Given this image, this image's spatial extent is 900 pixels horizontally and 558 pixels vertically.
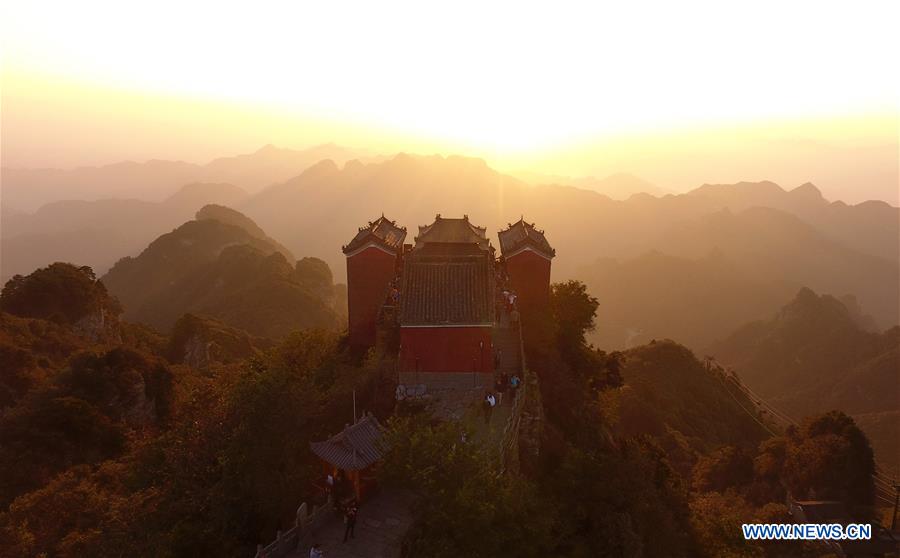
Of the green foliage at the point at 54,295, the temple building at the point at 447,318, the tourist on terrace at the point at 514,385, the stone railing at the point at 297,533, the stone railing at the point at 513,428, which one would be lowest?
the green foliage at the point at 54,295

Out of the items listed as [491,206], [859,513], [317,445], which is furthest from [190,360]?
[491,206]

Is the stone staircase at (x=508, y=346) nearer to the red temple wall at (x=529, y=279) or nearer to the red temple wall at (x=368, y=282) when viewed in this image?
the red temple wall at (x=529, y=279)

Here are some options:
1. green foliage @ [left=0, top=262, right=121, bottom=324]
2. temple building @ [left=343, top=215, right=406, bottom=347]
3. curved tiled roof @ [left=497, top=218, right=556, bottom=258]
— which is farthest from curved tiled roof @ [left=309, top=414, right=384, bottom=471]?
green foliage @ [left=0, top=262, right=121, bottom=324]

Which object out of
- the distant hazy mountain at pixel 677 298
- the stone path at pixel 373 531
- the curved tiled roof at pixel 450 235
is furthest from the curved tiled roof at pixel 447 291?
the distant hazy mountain at pixel 677 298

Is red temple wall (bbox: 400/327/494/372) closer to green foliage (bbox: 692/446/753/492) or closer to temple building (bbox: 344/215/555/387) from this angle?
temple building (bbox: 344/215/555/387)

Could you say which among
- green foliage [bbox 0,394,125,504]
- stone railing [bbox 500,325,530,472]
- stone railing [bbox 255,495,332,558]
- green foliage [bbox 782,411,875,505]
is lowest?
green foliage [bbox 782,411,875,505]

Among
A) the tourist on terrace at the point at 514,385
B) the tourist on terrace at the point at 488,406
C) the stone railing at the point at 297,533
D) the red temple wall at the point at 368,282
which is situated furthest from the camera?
the red temple wall at the point at 368,282
